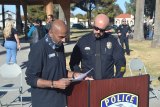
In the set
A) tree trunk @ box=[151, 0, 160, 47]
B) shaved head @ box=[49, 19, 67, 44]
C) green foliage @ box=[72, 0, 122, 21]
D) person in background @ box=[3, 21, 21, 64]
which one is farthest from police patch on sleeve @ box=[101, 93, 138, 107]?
green foliage @ box=[72, 0, 122, 21]

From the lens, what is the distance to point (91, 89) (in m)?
4.04

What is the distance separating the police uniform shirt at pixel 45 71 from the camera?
4.06 m

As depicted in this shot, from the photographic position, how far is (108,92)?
4.05 metres

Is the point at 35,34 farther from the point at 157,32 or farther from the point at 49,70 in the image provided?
the point at 157,32

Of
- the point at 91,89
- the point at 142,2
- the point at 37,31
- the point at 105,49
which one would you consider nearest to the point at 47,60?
the point at 91,89

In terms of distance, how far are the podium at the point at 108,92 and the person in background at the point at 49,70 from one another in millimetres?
147

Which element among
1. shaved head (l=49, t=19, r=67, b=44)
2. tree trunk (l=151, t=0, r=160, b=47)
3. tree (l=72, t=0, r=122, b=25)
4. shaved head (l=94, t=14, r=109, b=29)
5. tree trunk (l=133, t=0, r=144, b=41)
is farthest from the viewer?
tree (l=72, t=0, r=122, b=25)

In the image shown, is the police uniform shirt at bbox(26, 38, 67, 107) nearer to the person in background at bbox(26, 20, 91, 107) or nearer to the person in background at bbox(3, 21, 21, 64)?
the person in background at bbox(26, 20, 91, 107)

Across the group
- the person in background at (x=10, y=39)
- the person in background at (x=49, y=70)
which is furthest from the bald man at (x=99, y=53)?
the person in background at (x=10, y=39)

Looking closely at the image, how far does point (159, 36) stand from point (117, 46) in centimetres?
2032

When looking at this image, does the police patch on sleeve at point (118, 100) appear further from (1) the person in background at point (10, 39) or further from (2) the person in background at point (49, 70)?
(1) the person in background at point (10, 39)

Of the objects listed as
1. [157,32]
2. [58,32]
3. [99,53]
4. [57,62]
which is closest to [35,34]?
[99,53]

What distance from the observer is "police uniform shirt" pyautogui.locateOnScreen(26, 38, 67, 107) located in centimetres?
406

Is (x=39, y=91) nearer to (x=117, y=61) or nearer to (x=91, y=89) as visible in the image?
(x=91, y=89)
